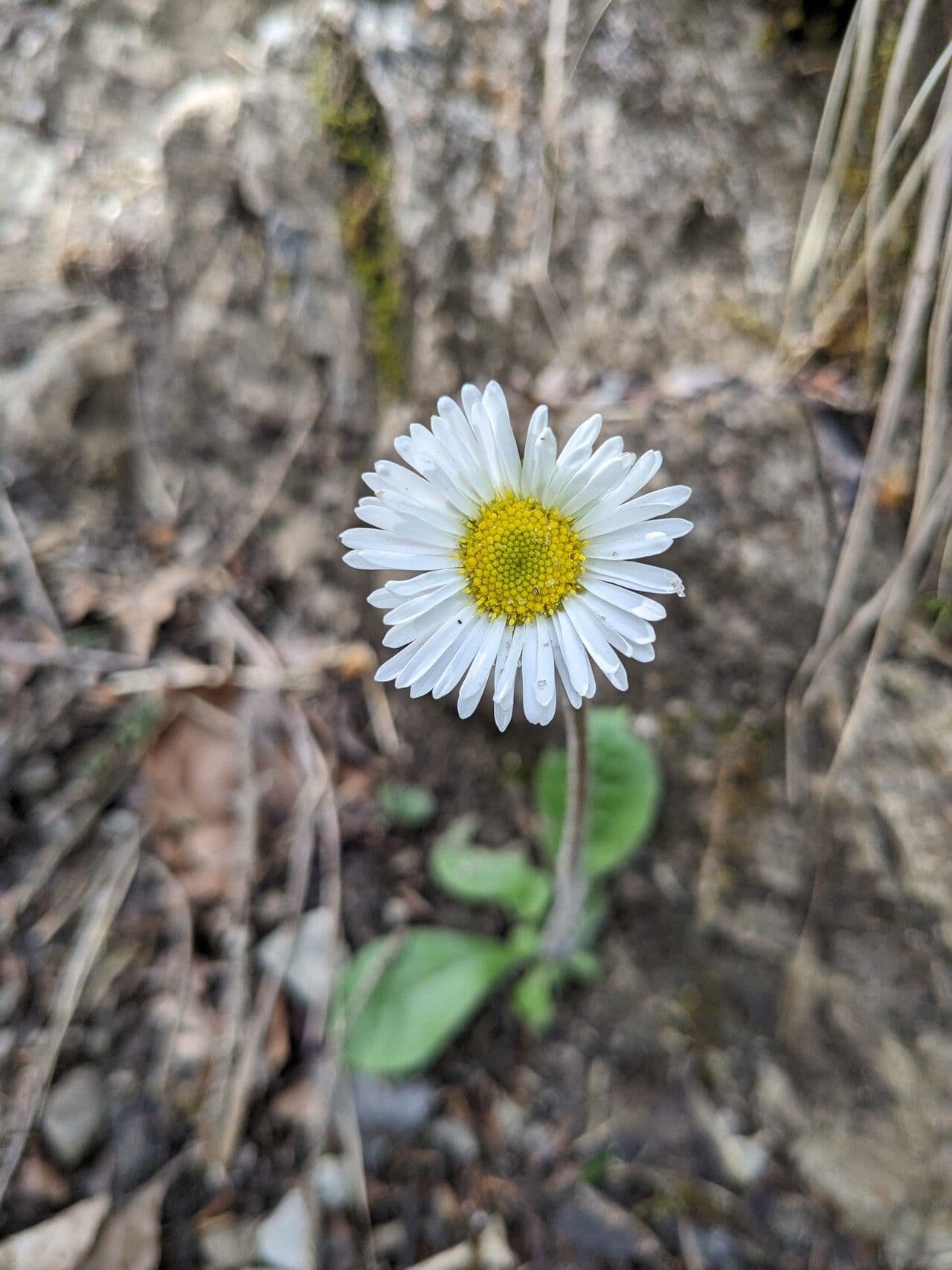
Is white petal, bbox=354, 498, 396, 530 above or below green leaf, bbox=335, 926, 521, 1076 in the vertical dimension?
above

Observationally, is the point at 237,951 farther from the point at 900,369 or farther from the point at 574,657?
the point at 900,369

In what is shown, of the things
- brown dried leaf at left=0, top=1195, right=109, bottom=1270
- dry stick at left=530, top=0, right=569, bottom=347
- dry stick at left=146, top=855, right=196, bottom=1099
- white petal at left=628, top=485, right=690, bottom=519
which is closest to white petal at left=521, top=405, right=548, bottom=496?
white petal at left=628, top=485, right=690, bottom=519

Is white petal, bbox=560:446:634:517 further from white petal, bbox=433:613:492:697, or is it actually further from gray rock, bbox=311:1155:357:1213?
gray rock, bbox=311:1155:357:1213

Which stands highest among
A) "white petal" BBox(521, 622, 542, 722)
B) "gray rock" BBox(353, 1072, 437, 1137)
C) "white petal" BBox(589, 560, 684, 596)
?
"white petal" BBox(589, 560, 684, 596)

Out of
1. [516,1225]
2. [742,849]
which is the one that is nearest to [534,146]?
[742,849]

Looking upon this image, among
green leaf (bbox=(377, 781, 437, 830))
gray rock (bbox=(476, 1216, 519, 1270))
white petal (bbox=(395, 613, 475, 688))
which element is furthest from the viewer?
green leaf (bbox=(377, 781, 437, 830))

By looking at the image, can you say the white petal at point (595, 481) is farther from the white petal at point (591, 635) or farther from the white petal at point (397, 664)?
the white petal at point (397, 664)
